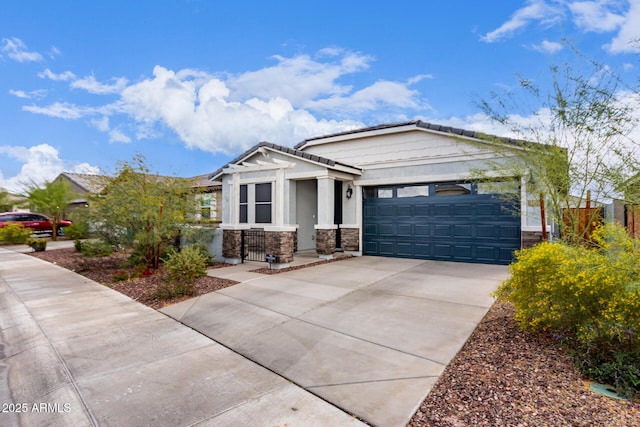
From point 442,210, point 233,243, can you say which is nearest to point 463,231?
point 442,210

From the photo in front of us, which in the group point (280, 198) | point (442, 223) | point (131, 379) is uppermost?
point (280, 198)

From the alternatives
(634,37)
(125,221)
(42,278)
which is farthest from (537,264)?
(42,278)

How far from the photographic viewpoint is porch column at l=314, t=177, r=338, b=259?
11.1 meters

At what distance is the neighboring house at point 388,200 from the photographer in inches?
385

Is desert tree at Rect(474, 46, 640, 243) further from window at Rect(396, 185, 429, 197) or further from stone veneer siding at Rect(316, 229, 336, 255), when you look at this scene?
stone veneer siding at Rect(316, 229, 336, 255)

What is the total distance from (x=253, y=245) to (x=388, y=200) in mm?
5160

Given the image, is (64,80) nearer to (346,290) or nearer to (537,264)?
(346,290)

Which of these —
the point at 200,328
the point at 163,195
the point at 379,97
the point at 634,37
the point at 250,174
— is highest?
the point at 379,97

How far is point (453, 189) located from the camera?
10.6 meters

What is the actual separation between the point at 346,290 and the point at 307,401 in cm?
402

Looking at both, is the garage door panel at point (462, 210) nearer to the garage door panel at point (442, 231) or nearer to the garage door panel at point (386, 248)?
the garage door panel at point (442, 231)

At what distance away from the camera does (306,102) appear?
620 inches

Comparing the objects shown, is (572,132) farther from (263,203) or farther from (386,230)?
(263,203)

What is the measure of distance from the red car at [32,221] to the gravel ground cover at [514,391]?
25747 millimetres
